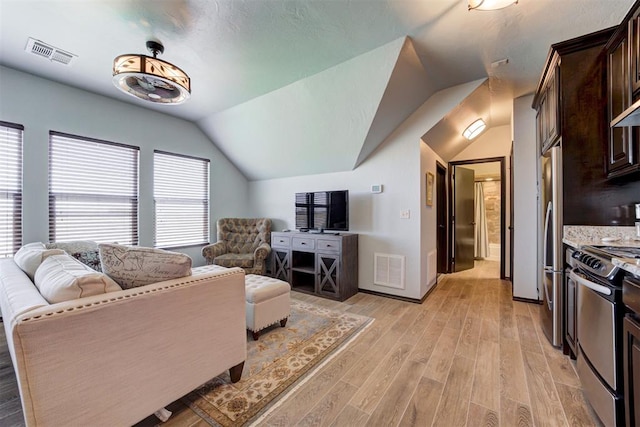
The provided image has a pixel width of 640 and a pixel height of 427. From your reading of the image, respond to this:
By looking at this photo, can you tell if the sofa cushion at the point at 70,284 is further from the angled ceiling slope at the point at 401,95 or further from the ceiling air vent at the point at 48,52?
the angled ceiling slope at the point at 401,95

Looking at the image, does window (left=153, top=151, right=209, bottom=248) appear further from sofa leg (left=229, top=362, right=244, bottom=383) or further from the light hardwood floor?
the light hardwood floor

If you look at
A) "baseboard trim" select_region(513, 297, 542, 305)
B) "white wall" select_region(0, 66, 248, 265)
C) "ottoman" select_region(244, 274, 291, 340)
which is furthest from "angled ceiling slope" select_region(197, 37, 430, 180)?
"baseboard trim" select_region(513, 297, 542, 305)

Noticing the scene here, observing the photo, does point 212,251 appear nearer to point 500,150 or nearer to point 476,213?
point 500,150

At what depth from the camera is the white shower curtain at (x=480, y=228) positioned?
6109 mm

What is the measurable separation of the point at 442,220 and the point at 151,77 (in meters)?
4.63

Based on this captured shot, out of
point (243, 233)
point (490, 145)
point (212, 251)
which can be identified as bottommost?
point (212, 251)

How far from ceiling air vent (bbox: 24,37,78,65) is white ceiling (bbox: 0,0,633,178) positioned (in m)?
0.06

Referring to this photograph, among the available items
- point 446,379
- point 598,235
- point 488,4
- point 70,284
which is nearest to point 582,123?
point 598,235

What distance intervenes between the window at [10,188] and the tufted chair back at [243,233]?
2.35m

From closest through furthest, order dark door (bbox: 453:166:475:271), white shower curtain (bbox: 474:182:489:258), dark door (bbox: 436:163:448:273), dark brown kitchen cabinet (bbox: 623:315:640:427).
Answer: dark brown kitchen cabinet (bbox: 623:315:640:427) → dark door (bbox: 436:163:448:273) → dark door (bbox: 453:166:475:271) → white shower curtain (bbox: 474:182:489:258)

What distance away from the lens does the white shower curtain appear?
6109 mm

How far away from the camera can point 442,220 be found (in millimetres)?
4730

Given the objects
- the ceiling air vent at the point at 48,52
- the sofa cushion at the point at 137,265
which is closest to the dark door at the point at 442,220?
the sofa cushion at the point at 137,265

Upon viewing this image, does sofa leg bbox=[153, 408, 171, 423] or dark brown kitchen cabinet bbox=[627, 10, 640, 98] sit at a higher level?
dark brown kitchen cabinet bbox=[627, 10, 640, 98]
